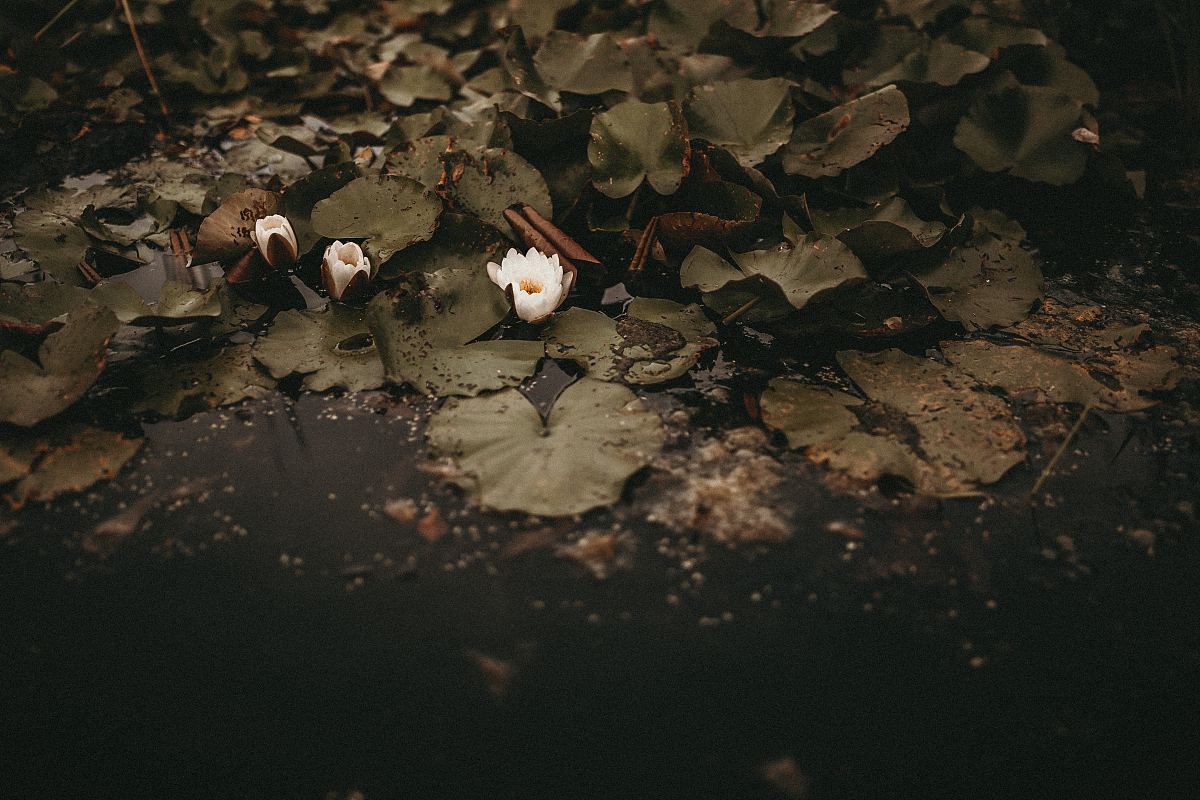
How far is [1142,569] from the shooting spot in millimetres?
1187

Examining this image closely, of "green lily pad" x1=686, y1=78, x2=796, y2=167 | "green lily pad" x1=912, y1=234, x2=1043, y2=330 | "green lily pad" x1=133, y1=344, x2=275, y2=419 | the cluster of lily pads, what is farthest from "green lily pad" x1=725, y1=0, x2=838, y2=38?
"green lily pad" x1=133, y1=344, x2=275, y2=419

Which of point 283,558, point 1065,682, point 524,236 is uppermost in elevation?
point 524,236

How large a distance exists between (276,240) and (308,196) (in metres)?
0.17

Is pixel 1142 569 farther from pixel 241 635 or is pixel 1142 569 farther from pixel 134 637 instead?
pixel 134 637

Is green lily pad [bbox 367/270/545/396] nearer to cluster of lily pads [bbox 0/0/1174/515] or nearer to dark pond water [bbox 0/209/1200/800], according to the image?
cluster of lily pads [bbox 0/0/1174/515]

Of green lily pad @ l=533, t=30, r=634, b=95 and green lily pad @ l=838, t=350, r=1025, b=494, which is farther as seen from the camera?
green lily pad @ l=533, t=30, r=634, b=95

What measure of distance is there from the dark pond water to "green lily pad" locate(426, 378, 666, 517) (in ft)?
0.15

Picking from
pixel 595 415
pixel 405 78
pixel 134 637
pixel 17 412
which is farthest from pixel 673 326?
pixel 405 78

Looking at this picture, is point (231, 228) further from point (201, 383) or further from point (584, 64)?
point (584, 64)

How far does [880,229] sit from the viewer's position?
1.59 meters

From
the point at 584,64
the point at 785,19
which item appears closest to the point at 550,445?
the point at 584,64

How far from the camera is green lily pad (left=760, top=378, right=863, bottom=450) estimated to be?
4.48ft

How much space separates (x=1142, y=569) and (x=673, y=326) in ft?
2.91

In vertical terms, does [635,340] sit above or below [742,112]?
below
